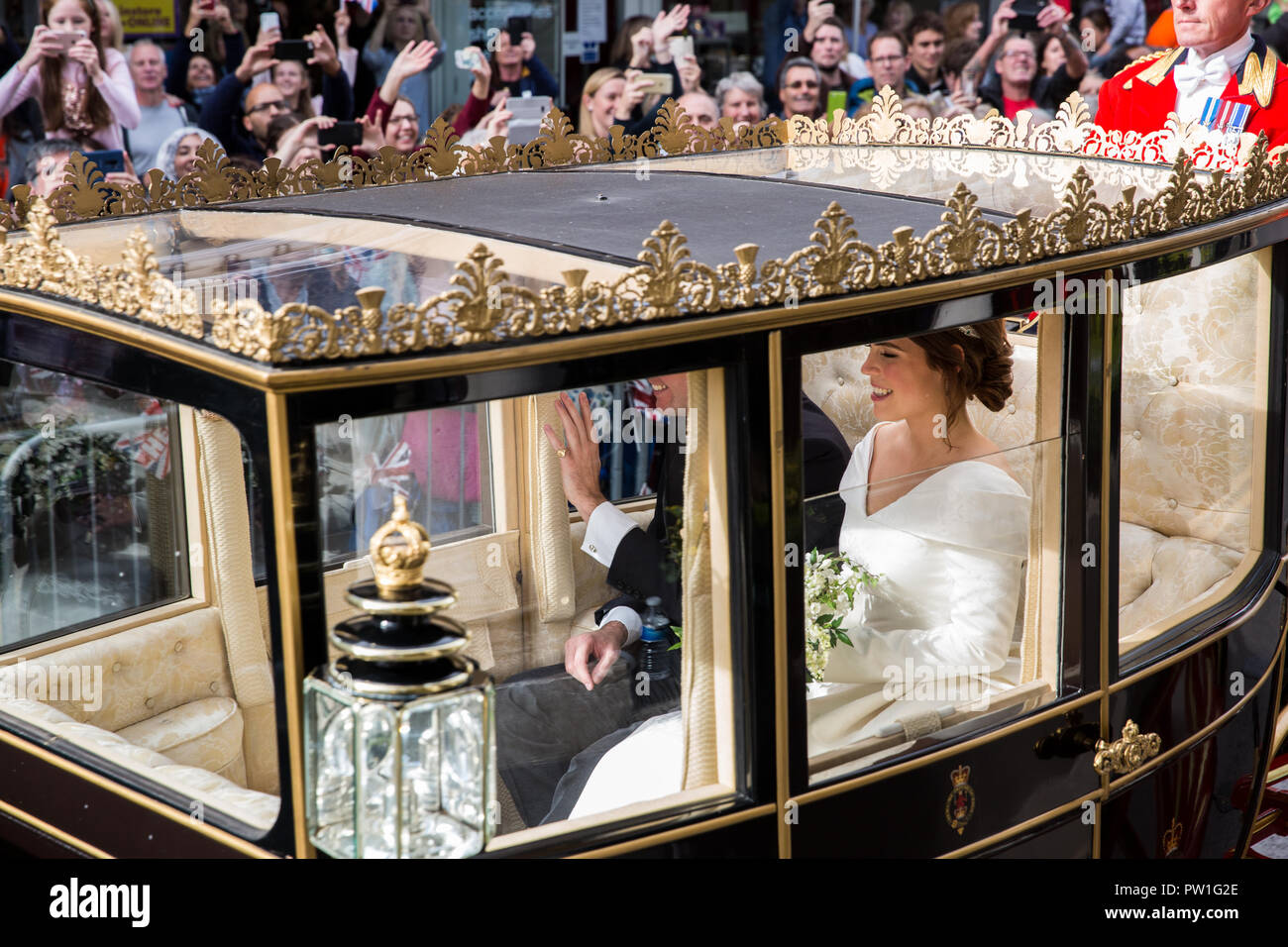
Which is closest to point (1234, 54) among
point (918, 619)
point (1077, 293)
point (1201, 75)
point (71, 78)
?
point (1201, 75)

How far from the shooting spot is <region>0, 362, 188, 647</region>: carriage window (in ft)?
9.68

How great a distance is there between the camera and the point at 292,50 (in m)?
5.28

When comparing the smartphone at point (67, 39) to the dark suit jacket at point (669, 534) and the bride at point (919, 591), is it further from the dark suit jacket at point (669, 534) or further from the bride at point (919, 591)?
the bride at point (919, 591)

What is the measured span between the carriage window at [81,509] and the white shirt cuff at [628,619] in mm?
948

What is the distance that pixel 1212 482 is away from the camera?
129 inches

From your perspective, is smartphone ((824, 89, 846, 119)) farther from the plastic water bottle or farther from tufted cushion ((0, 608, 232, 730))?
the plastic water bottle

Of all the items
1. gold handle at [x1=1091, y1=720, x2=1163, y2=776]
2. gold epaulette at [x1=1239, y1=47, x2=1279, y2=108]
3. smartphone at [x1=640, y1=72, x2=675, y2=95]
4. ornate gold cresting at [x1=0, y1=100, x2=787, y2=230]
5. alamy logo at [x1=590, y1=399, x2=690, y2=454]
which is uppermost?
smartphone at [x1=640, y1=72, x2=675, y2=95]

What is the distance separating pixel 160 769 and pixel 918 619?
4.07ft

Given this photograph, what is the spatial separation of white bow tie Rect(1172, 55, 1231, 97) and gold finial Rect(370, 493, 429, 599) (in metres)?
2.99

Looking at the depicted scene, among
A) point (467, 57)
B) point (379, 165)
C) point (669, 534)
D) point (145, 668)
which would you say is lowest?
point (145, 668)

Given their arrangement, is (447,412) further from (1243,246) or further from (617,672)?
(1243,246)

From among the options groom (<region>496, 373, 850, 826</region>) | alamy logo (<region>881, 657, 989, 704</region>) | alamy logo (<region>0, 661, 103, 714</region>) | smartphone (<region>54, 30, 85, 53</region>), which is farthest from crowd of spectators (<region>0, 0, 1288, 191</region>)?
alamy logo (<region>881, 657, 989, 704</region>)

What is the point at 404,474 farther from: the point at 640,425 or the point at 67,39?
the point at 67,39

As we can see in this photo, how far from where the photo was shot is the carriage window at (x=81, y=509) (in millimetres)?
2949
